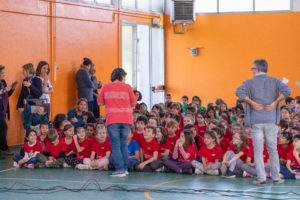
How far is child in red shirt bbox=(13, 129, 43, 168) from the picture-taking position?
7.77 m

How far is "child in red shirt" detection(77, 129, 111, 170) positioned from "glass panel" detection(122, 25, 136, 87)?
17.2 feet

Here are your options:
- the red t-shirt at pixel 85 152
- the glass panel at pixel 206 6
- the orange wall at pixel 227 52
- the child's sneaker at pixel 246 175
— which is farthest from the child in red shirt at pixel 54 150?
the glass panel at pixel 206 6

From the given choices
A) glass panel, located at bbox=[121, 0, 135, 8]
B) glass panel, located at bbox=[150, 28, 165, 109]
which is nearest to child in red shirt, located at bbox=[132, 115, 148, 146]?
glass panel, located at bbox=[121, 0, 135, 8]

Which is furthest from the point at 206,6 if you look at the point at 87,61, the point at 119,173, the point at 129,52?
the point at 119,173

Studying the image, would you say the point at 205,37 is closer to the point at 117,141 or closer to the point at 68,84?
the point at 68,84

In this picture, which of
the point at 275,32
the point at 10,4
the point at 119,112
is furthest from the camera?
the point at 275,32

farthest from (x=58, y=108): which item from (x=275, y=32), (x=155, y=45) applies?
(x=275, y=32)

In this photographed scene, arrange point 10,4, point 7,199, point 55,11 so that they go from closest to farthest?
point 7,199 < point 10,4 < point 55,11

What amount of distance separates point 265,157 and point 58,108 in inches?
206

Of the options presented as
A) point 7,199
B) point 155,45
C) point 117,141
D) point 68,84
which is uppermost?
point 155,45

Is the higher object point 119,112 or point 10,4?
point 10,4

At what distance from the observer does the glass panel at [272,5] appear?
13.8 m

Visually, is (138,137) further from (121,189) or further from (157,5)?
(157,5)

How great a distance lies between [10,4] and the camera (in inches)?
388
